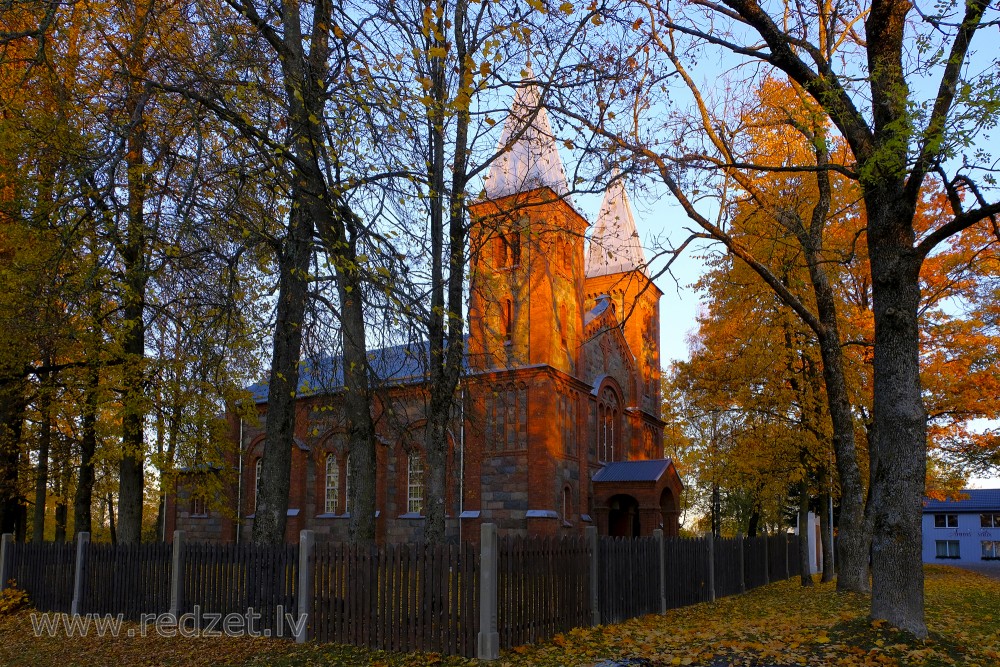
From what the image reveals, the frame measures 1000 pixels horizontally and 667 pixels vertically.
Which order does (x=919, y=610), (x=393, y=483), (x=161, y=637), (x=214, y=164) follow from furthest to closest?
1. (x=393, y=483)
2. (x=161, y=637)
3. (x=214, y=164)
4. (x=919, y=610)

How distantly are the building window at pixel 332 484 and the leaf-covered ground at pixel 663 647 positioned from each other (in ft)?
61.6

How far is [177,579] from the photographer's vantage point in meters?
12.7

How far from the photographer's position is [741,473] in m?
23.5

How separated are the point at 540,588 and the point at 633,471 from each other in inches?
690

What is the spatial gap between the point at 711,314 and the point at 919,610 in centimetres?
1547

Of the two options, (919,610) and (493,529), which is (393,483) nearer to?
(493,529)

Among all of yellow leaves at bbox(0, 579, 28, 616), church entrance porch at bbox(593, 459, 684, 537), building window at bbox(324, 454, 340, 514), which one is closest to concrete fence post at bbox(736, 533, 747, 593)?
church entrance porch at bbox(593, 459, 684, 537)

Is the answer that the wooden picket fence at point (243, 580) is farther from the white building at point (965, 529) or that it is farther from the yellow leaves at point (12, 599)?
the white building at point (965, 529)

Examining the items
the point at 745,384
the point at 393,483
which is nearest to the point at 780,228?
the point at 745,384

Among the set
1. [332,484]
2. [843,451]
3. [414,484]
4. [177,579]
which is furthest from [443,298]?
[332,484]

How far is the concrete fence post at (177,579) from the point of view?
41.3 feet

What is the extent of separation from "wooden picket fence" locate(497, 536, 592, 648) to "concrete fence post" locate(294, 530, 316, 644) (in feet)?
9.35

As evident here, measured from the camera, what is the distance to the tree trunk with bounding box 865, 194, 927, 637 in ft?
29.4

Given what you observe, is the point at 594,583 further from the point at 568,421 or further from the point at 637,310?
the point at 637,310
